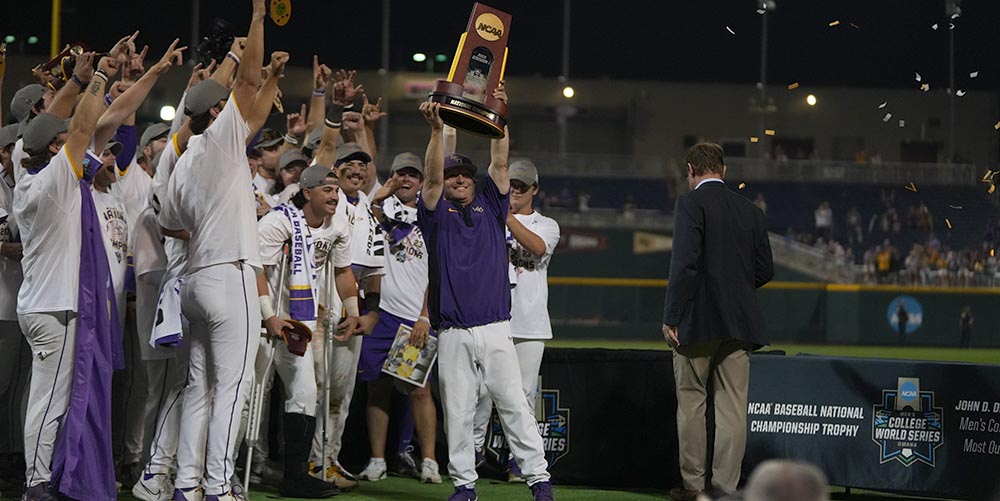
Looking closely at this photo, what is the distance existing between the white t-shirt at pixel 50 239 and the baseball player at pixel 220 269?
53cm

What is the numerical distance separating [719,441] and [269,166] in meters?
3.90

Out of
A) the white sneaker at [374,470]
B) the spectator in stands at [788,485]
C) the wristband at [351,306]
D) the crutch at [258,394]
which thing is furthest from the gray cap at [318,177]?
the spectator in stands at [788,485]

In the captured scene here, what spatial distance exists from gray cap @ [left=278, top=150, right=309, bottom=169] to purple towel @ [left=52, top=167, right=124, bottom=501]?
6.82 ft

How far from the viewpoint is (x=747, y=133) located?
41812 millimetres

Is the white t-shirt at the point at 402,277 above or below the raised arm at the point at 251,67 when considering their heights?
below

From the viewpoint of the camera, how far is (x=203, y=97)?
6.53 m

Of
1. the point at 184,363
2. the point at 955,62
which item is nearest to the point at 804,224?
the point at 955,62

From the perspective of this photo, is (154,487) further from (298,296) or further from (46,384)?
(298,296)

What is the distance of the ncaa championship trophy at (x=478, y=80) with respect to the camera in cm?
676

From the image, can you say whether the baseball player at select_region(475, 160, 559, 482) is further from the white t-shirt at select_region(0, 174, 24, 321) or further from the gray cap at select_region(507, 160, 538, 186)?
the white t-shirt at select_region(0, 174, 24, 321)

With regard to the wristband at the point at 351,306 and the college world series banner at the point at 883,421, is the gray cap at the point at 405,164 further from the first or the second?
the college world series banner at the point at 883,421

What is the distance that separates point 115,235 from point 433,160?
2160mm

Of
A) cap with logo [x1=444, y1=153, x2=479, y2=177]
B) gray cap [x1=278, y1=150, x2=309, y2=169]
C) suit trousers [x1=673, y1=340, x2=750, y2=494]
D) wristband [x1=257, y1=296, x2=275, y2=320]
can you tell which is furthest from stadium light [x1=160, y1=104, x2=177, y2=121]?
suit trousers [x1=673, y1=340, x2=750, y2=494]

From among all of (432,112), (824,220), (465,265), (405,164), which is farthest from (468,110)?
(824,220)
